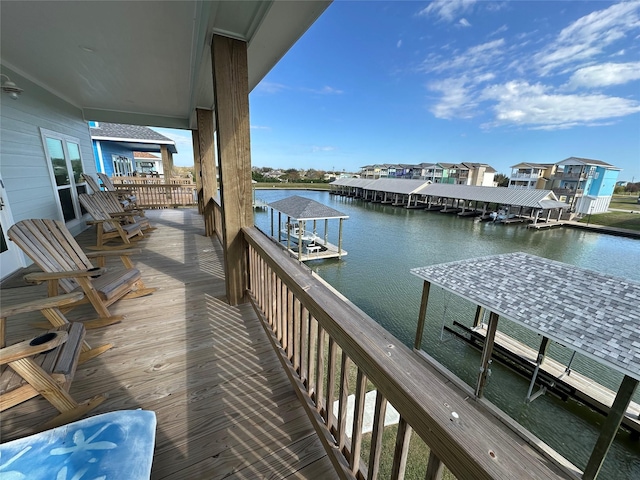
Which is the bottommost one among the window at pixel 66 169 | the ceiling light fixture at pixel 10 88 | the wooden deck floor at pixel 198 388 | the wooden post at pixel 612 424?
the wooden post at pixel 612 424

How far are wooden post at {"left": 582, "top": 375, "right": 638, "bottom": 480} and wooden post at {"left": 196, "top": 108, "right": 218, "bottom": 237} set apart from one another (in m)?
7.36

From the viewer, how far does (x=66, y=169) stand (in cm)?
546

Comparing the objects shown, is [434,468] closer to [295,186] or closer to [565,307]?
[565,307]

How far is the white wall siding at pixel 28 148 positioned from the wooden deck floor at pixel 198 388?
1.63 metres

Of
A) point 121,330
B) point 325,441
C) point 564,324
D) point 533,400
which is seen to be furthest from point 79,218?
point 533,400

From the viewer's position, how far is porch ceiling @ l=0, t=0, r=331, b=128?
2.04 meters

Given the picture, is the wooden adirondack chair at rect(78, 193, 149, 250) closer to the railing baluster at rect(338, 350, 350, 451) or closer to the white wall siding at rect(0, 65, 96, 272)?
the white wall siding at rect(0, 65, 96, 272)

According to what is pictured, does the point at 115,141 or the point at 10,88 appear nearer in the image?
the point at 10,88

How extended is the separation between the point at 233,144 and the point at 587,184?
123ft

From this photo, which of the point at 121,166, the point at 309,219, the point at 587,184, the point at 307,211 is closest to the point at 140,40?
the point at 309,219

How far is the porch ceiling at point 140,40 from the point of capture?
2039 mm

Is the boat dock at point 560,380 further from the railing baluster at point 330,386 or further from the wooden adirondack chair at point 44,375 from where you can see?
the wooden adirondack chair at point 44,375

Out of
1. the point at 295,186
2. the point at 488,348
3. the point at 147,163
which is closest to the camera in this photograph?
the point at 488,348

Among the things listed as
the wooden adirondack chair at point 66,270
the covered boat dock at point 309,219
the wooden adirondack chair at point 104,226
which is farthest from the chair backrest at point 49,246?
the covered boat dock at point 309,219
